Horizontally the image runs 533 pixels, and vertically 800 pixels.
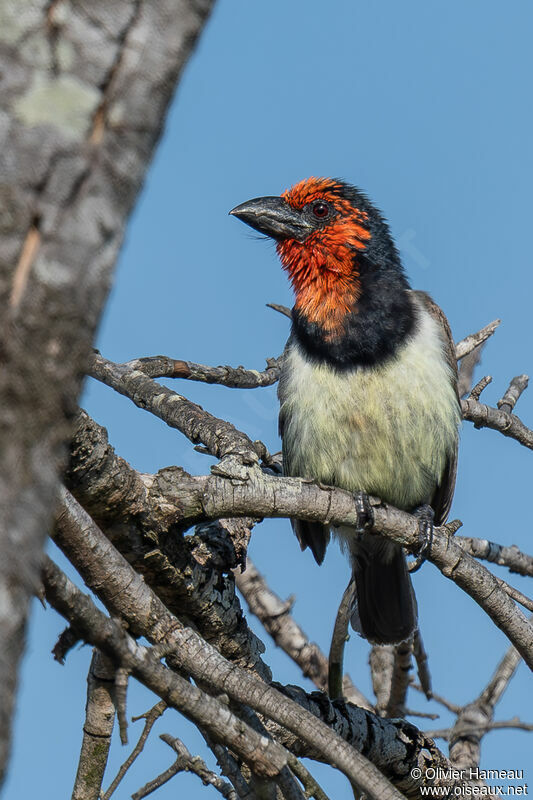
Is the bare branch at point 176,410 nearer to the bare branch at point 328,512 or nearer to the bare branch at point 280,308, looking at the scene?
the bare branch at point 328,512

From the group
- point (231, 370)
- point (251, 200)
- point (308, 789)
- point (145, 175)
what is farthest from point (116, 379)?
point (145, 175)

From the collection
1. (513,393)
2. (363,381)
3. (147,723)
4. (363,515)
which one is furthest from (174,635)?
(513,393)

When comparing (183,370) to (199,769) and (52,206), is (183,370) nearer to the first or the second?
(199,769)

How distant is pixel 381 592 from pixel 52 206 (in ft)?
13.5

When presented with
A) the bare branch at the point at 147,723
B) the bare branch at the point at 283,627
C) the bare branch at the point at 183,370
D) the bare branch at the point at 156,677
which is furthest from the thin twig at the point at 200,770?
the bare branch at the point at 283,627

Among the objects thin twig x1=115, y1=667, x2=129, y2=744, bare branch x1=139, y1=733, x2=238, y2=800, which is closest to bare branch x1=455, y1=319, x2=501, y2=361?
bare branch x1=139, y1=733, x2=238, y2=800

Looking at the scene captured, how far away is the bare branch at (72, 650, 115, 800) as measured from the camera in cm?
275

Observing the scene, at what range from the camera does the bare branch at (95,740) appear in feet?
9.02

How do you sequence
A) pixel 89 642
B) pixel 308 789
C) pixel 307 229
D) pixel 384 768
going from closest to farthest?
1. pixel 89 642
2. pixel 308 789
3. pixel 384 768
4. pixel 307 229

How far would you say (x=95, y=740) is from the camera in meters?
2.84

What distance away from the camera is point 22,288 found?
107 centimetres

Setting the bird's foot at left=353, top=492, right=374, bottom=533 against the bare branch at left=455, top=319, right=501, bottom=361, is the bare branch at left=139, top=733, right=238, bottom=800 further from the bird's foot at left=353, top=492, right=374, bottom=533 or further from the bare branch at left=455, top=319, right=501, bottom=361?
the bare branch at left=455, top=319, right=501, bottom=361

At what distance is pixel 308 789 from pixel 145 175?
187 centimetres

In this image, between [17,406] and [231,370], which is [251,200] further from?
[17,406]
